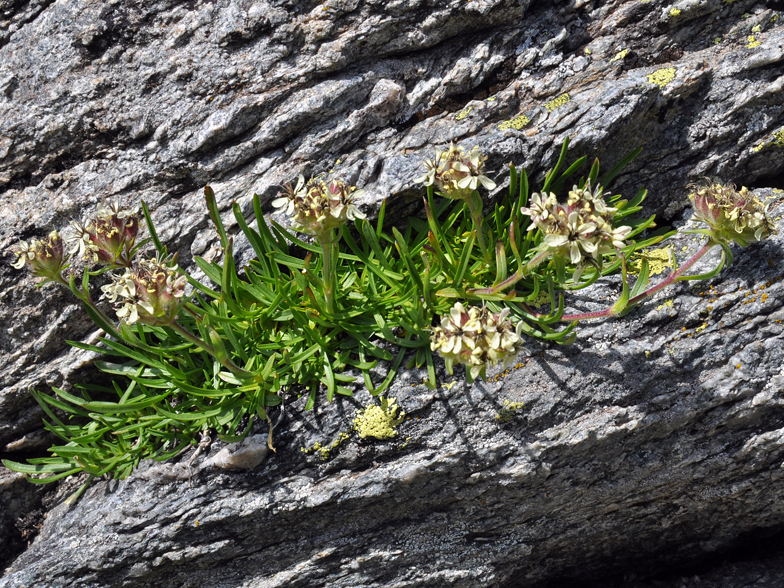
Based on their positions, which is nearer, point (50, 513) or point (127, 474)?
point (127, 474)

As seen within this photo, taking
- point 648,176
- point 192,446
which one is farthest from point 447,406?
point 648,176

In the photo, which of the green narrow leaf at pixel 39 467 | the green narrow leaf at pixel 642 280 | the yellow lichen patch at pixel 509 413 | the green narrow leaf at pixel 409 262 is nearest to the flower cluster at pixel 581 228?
the green narrow leaf at pixel 642 280

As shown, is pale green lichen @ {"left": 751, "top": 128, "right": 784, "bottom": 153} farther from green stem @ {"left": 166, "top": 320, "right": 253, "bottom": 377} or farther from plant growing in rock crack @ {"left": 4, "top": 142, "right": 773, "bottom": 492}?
green stem @ {"left": 166, "top": 320, "right": 253, "bottom": 377}

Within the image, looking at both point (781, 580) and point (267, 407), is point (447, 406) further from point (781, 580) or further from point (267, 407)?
point (781, 580)

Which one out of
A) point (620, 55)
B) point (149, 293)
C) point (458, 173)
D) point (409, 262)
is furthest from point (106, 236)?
point (620, 55)

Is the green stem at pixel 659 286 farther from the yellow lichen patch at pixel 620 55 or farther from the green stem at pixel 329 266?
the yellow lichen patch at pixel 620 55

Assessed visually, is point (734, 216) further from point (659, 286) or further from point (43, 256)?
point (43, 256)
